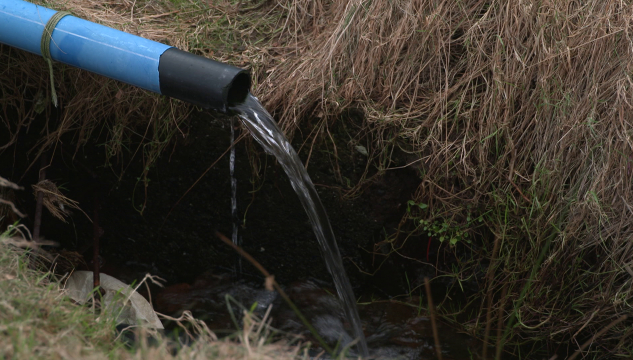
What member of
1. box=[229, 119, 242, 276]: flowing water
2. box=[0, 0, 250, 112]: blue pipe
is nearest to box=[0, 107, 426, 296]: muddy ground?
box=[229, 119, 242, 276]: flowing water

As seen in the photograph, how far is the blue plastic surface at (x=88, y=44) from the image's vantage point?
2.17 metres

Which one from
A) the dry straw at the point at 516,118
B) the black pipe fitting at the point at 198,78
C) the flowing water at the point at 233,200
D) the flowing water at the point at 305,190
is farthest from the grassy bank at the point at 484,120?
the black pipe fitting at the point at 198,78

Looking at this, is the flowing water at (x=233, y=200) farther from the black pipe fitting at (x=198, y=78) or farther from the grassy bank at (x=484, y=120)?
the black pipe fitting at (x=198, y=78)

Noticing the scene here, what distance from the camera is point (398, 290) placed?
274 centimetres

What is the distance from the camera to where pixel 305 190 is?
252 centimetres

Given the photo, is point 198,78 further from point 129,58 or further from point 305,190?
point 305,190

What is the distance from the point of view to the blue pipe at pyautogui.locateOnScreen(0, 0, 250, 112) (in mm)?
2084

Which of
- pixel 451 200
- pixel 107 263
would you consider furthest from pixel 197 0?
pixel 451 200

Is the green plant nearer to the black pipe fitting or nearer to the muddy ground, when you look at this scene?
the muddy ground

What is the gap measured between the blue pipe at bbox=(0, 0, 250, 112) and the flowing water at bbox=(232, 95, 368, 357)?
0.37 feet

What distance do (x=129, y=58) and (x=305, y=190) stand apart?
92 cm

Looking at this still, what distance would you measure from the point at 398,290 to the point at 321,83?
3.53ft

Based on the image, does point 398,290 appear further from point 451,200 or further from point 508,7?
point 508,7

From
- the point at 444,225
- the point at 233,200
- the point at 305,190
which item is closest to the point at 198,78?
the point at 305,190
